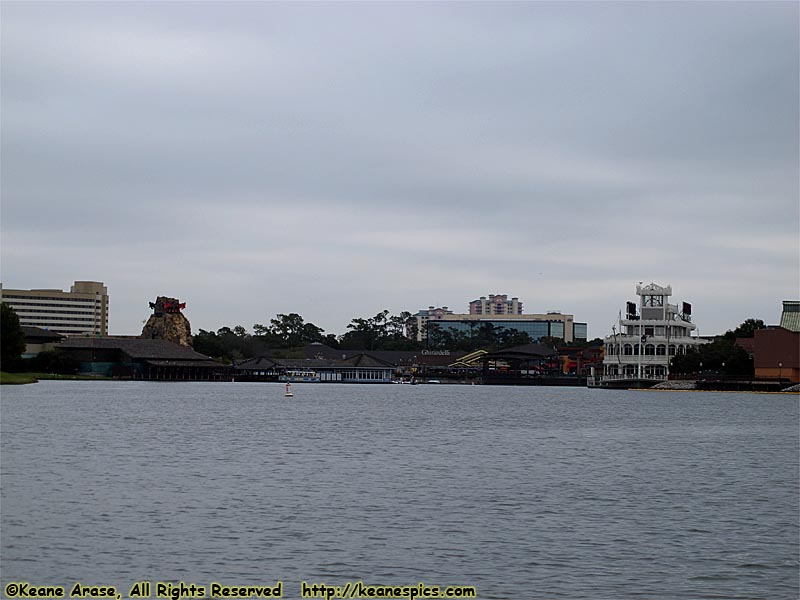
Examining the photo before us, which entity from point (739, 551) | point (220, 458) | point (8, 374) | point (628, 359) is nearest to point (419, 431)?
point (220, 458)

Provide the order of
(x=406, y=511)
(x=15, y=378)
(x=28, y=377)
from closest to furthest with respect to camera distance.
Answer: (x=406, y=511)
(x=15, y=378)
(x=28, y=377)

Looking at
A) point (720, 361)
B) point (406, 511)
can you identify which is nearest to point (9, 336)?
point (720, 361)

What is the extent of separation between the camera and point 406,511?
32688mm

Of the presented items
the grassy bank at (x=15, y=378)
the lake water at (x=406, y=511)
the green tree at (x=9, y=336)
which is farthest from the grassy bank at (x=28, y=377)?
the lake water at (x=406, y=511)

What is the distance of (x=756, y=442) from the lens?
64188mm

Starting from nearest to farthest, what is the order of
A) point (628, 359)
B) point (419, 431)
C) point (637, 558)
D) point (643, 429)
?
point (637, 558)
point (419, 431)
point (643, 429)
point (628, 359)

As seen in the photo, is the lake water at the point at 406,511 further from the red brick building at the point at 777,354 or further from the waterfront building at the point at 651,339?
the waterfront building at the point at 651,339

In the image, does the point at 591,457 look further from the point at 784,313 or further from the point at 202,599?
the point at 784,313

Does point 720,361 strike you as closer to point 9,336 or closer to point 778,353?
point 778,353

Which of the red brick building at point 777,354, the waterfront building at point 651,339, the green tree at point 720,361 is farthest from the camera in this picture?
the waterfront building at point 651,339

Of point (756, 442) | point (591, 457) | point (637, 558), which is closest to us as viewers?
point (637, 558)

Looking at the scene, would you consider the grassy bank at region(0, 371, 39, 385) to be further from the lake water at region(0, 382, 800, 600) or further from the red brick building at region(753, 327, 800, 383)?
the red brick building at region(753, 327, 800, 383)

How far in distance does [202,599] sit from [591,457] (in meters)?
33.8

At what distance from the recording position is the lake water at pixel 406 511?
23906 millimetres
